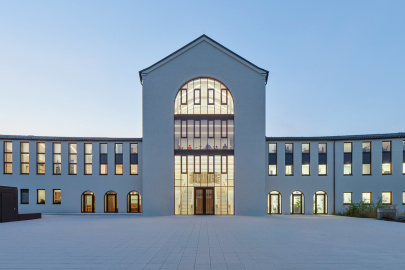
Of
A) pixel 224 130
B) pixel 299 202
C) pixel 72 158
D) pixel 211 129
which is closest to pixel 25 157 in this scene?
pixel 72 158

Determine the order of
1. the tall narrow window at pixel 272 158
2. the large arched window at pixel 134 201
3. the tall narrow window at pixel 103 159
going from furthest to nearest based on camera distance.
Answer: the tall narrow window at pixel 103 159 → the large arched window at pixel 134 201 → the tall narrow window at pixel 272 158

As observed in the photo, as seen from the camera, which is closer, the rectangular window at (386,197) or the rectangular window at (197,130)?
the rectangular window at (197,130)

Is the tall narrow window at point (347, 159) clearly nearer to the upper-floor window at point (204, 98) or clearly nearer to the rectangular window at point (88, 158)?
the upper-floor window at point (204, 98)

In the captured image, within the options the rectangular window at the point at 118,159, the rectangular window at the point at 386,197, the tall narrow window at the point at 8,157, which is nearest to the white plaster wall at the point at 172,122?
the rectangular window at the point at 118,159

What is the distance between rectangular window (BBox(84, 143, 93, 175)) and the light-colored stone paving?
1140 centimetres

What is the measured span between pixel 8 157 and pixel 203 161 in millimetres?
20706

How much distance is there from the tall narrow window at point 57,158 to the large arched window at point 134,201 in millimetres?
7964

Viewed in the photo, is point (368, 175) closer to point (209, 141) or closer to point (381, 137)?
point (381, 137)

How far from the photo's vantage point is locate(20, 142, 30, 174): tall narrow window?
2616cm

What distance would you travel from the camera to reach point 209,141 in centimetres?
2480

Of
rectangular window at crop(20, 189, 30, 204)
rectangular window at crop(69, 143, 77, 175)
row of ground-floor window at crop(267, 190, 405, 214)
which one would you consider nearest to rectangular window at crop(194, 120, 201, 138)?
row of ground-floor window at crop(267, 190, 405, 214)

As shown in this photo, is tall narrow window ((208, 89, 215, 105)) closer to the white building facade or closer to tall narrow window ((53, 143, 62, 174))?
the white building facade

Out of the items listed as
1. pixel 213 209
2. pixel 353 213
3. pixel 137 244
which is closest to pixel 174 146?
pixel 213 209

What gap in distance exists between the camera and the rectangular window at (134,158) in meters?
26.5
